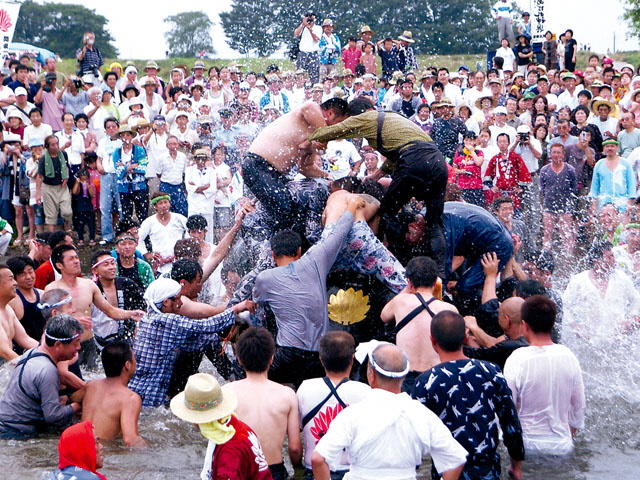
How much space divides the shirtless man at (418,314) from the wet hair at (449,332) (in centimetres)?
86

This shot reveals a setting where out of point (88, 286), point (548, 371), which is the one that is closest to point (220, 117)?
point (88, 286)

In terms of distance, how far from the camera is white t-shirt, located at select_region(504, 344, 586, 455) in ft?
16.8

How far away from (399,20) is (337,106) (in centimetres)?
4087

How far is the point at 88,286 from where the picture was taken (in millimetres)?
7578

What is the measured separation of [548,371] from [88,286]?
4.34 m

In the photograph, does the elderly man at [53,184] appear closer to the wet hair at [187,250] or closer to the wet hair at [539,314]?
the wet hair at [187,250]

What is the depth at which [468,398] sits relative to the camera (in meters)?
4.57

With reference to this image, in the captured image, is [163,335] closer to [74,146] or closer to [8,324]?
[8,324]

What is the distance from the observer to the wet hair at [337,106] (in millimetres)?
7117

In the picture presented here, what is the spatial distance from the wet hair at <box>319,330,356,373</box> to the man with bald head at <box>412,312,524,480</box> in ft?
1.42

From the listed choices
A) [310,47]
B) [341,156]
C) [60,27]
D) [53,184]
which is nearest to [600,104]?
[341,156]

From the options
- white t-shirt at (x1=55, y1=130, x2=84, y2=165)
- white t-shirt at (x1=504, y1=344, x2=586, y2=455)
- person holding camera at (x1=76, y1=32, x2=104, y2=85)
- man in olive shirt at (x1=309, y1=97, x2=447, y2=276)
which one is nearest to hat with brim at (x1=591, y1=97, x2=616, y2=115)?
man in olive shirt at (x1=309, y1=97, x2=447, y2=276)

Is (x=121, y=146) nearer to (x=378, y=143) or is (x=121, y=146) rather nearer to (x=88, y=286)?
(x=88, y=286)

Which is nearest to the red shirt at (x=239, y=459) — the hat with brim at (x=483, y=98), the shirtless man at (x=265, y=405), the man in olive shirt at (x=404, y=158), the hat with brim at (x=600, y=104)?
the shirtless man at (x=265, y=405)
